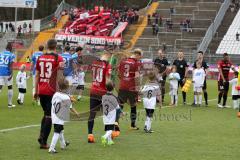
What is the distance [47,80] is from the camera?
11.6m

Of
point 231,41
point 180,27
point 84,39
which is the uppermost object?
point 180,27

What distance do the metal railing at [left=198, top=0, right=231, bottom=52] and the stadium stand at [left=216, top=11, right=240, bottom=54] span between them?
1094 mm

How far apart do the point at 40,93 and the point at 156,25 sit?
4368cm

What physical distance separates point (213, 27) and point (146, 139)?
1569 inches

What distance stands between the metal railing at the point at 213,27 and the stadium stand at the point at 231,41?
1094 mm

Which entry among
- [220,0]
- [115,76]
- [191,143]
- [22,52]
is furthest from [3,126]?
[220,0]

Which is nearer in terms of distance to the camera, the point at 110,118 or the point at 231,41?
the point at 110,118

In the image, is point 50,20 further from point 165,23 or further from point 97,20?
point 165,23

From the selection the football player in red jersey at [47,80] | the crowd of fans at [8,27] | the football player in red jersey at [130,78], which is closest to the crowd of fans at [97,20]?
the crowd of fans at [8,27]

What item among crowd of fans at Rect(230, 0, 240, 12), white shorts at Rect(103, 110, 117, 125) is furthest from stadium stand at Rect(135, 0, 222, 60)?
white shorts at Rect(103, 110, 117, 125)

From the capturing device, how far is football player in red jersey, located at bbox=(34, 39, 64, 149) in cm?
1148

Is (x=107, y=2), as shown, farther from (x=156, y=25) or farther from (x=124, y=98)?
(x=124, y=98)

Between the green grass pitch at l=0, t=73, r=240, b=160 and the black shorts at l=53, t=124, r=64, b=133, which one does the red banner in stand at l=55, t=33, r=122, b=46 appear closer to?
the green grass pitch at l=0, t=73, r=240, b=160

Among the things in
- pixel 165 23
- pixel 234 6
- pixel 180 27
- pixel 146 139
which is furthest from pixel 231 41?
pixel 146 139
